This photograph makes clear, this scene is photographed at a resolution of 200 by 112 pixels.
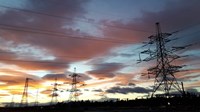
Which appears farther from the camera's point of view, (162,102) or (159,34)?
(162,102)

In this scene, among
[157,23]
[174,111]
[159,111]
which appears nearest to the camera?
[157,23]

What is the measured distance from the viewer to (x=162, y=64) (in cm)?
5703

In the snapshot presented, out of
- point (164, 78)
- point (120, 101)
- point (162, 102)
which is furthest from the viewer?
point (120, 101)

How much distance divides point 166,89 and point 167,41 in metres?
11.0

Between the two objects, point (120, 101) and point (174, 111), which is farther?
point (120, 101)

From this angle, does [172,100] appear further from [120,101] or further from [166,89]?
[120,101]

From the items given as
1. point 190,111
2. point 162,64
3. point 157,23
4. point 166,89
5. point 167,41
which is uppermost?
point 157,23

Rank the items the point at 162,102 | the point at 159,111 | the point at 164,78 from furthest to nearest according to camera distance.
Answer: the point at 162,102
the point at 159,111
the point at 164,78

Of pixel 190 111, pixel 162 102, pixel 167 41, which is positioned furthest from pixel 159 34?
pixel 162 102

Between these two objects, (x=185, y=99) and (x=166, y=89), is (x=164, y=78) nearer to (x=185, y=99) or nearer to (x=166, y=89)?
(x=166, y=89)

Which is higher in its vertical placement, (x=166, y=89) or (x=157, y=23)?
(x=157, y=23)

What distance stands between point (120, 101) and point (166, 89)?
450ft

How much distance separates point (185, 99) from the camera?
106 metres

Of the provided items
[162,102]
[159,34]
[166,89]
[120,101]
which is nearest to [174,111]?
[166,89]
